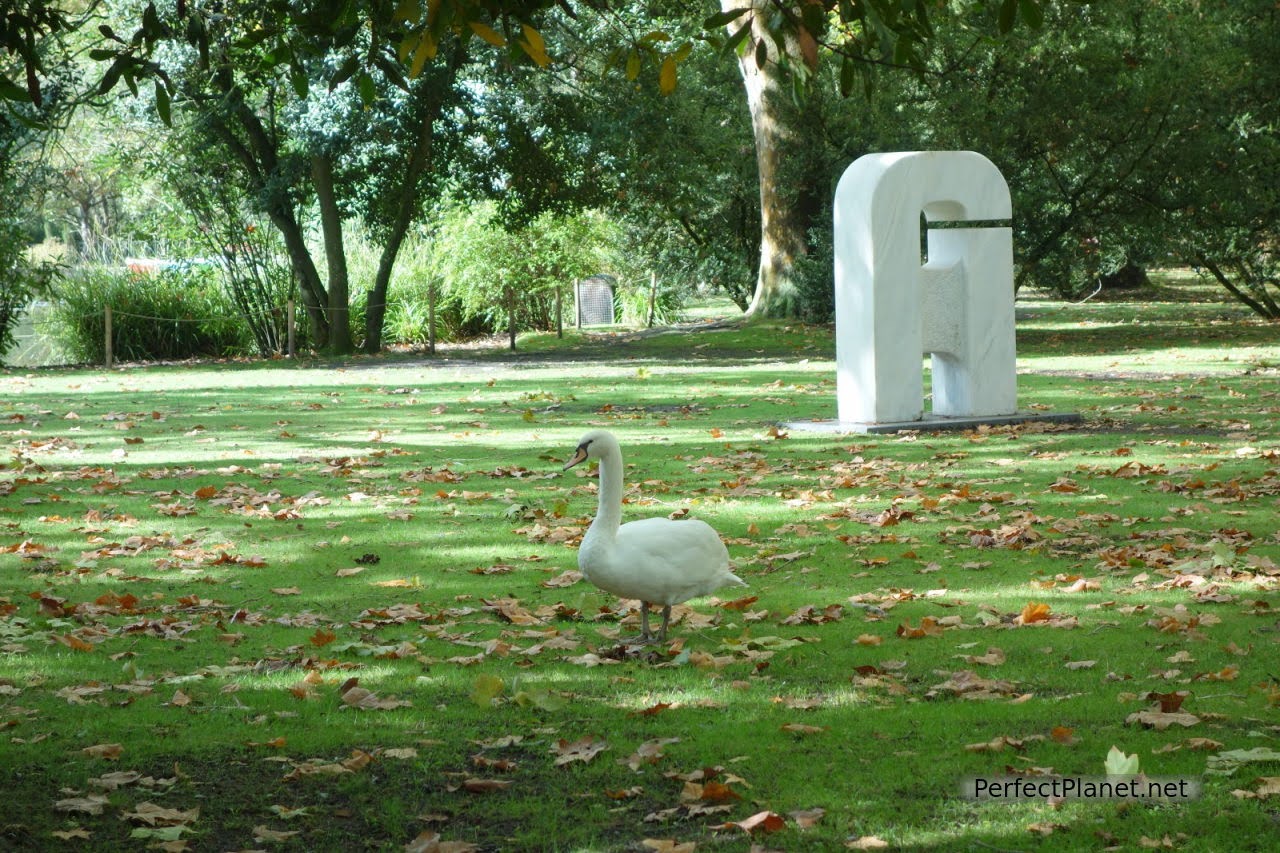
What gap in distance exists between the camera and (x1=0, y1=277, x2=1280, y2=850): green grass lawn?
13.9ft

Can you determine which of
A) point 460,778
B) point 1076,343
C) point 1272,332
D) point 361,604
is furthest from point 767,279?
point 460,778

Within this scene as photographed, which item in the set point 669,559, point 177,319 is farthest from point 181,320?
point 669,559

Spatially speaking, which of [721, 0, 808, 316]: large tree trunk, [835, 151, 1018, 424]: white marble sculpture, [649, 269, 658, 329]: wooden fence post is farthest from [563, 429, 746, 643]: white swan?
[649, 269, 658, 329]: wooden fence post

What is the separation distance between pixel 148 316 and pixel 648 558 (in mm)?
25887

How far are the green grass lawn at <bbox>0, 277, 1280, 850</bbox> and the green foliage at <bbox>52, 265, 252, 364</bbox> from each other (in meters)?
16.9

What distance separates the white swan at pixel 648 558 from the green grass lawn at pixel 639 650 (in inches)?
11.2

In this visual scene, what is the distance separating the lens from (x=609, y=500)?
6.20 metres

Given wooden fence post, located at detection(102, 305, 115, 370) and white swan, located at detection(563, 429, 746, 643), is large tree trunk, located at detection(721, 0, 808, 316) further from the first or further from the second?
white swan, located at detection(563, 429, 746, 643)

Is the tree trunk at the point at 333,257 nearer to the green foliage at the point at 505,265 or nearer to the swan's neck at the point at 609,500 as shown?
the green foliage at the point at 505,265

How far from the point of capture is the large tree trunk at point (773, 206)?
29.4 m

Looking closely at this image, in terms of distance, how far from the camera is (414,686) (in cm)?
559

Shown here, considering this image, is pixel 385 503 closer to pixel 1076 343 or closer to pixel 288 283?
pixel 1076 343

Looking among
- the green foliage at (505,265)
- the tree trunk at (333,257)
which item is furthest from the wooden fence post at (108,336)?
the green foliage at (505,265)

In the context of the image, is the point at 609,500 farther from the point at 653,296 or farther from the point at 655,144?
the point at 653,296
